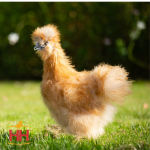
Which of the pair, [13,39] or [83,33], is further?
[83,33]

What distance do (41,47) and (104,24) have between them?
635cm

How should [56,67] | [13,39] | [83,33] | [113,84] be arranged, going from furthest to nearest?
[83,33] → [13,39] → [56,67] → [113,84]

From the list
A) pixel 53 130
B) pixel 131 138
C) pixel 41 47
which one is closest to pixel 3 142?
pixel 53 130

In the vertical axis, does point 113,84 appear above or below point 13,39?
below

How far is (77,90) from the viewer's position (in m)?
2.31

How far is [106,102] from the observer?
2.40 m

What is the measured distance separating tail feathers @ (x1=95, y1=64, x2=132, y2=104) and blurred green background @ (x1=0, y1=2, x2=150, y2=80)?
17.2 ft

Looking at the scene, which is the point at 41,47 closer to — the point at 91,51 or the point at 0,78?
the point at 91,51

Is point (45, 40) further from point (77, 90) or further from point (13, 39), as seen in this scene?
point (13, 39)

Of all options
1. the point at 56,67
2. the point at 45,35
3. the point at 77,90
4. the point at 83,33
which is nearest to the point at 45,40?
the point at 45,35

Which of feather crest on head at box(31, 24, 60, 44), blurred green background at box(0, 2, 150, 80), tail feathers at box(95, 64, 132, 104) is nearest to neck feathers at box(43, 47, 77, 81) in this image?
feather crest on head at box(31, 24, 60, 44)

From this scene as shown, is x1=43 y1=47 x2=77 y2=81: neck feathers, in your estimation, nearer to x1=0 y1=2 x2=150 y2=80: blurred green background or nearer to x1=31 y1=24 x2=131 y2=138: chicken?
x1=31 y1=24 x2=131 y2=138: chicken

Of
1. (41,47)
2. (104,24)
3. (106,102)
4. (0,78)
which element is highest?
(104,24)

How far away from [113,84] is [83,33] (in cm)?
675
